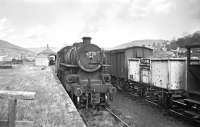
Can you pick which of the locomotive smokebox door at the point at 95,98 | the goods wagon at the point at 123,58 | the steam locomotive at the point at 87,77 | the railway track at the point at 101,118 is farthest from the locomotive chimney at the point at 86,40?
the goods wagon at the point at 123,58

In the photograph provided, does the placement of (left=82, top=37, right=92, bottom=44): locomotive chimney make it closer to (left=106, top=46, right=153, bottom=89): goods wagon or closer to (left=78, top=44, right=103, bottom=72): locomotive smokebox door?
(left=78, top=44, right=103, bottom=72): locomotive smokebox door

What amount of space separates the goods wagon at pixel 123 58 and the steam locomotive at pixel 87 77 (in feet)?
14.9

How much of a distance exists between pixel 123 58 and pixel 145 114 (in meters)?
6.56

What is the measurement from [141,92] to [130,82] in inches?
74.2

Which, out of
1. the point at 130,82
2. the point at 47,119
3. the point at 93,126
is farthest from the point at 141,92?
the point at 47,119

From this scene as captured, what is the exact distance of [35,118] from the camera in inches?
271

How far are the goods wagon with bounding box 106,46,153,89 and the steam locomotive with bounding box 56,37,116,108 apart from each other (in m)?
4.53

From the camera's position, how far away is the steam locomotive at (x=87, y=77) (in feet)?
33.7

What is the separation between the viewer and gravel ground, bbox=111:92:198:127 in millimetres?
8711

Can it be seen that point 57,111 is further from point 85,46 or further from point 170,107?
point 170,107

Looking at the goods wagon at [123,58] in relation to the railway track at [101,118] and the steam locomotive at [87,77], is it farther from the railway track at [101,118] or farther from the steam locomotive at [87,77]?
the railway track at [101,118]

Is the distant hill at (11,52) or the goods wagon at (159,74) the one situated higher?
the distant hill at (11,52)

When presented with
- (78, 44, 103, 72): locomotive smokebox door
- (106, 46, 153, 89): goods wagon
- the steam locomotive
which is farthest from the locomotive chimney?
(106, 46, 153, 89): goods wagon

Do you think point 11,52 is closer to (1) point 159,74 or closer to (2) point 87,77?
(2) point 87,77
